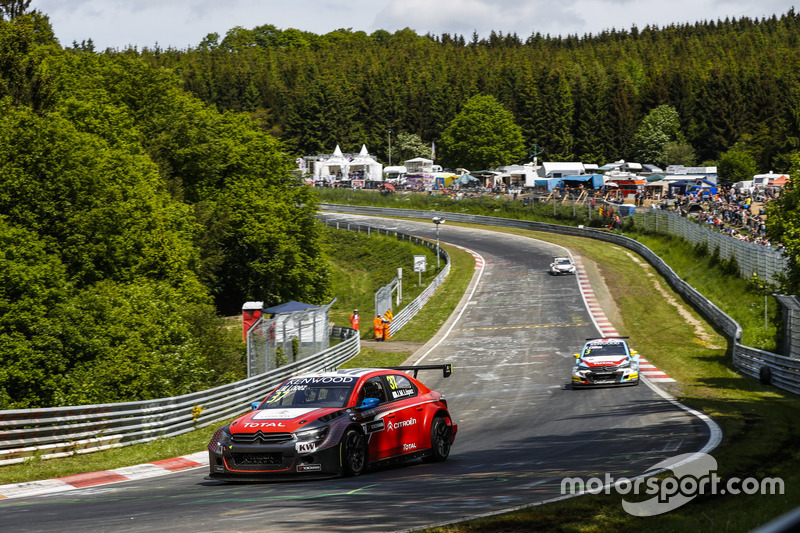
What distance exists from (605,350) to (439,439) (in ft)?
50.0

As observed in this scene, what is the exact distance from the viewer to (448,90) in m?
164

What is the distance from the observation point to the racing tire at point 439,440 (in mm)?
13883

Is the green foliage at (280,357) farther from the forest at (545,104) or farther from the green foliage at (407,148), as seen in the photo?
the green foliage at (407,148)

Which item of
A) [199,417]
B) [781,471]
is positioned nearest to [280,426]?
[781,471]

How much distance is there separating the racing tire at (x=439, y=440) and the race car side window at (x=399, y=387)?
0.60m

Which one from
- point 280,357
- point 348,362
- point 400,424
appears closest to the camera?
point 400,424

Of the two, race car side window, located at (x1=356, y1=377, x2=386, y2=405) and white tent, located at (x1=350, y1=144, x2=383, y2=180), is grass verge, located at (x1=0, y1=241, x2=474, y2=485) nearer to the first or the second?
race car side window, located at (x1=356, y1=377, x2=386, y2=405)

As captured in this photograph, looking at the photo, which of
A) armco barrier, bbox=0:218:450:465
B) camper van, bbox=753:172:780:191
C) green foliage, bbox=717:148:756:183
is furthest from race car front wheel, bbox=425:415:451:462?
green foliage, bbox=717:148:756:183

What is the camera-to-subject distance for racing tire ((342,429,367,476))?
39.0 ft

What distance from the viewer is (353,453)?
39.7 feet

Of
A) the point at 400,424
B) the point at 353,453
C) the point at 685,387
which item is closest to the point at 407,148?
the point at 685,387

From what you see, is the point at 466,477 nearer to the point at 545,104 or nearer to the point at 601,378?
the point at 601,378

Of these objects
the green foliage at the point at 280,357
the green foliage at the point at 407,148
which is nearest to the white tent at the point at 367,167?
the green foliage at the point at 407,148

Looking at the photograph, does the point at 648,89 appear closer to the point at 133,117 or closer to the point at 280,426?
the point at 133,117
